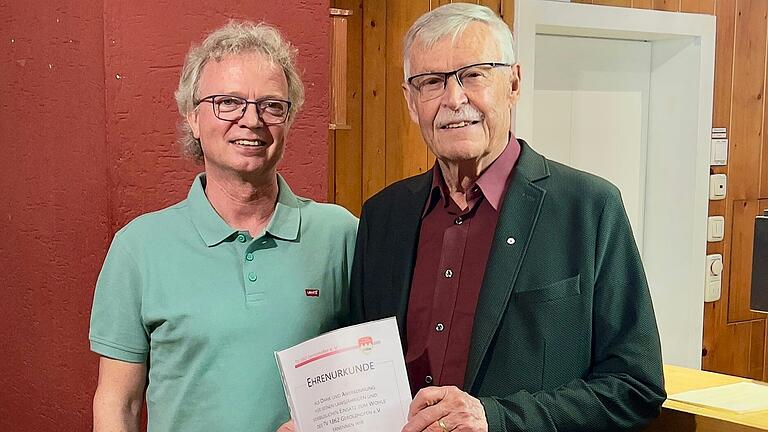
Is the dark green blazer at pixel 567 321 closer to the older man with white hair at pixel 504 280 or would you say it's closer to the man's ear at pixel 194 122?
the older man with white hair at pixel 504 280

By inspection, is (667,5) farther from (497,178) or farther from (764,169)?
(497,178)

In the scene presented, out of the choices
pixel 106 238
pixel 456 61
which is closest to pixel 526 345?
pixel 456 61

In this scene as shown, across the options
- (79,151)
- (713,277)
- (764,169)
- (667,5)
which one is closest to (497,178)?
(79,151)

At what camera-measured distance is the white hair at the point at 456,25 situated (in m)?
1.68

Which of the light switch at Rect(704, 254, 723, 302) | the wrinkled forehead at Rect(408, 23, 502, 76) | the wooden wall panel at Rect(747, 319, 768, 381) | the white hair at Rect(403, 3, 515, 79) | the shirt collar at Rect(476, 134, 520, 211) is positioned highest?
the white hair at Rect(403, 3, 515, 79)

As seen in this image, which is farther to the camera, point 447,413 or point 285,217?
point 285,217

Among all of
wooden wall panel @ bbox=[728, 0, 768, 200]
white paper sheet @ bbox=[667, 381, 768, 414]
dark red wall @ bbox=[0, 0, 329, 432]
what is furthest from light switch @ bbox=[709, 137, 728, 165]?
dark red wall @ bbox=[0, 0, 329, 432]

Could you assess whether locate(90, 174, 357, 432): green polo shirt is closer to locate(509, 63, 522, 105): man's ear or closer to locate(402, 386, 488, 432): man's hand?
locate(402, 386, 488, 432): man's hand

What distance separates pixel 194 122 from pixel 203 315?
35 cm

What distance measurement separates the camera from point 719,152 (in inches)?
171

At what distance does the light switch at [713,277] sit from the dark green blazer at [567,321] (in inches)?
114

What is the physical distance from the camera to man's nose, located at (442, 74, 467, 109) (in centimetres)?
167

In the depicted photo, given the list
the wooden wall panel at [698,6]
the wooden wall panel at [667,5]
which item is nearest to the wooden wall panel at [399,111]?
the wooden wall panel at [667,5]

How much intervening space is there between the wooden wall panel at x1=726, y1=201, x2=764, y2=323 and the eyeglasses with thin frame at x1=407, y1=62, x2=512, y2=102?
3.12 metres
